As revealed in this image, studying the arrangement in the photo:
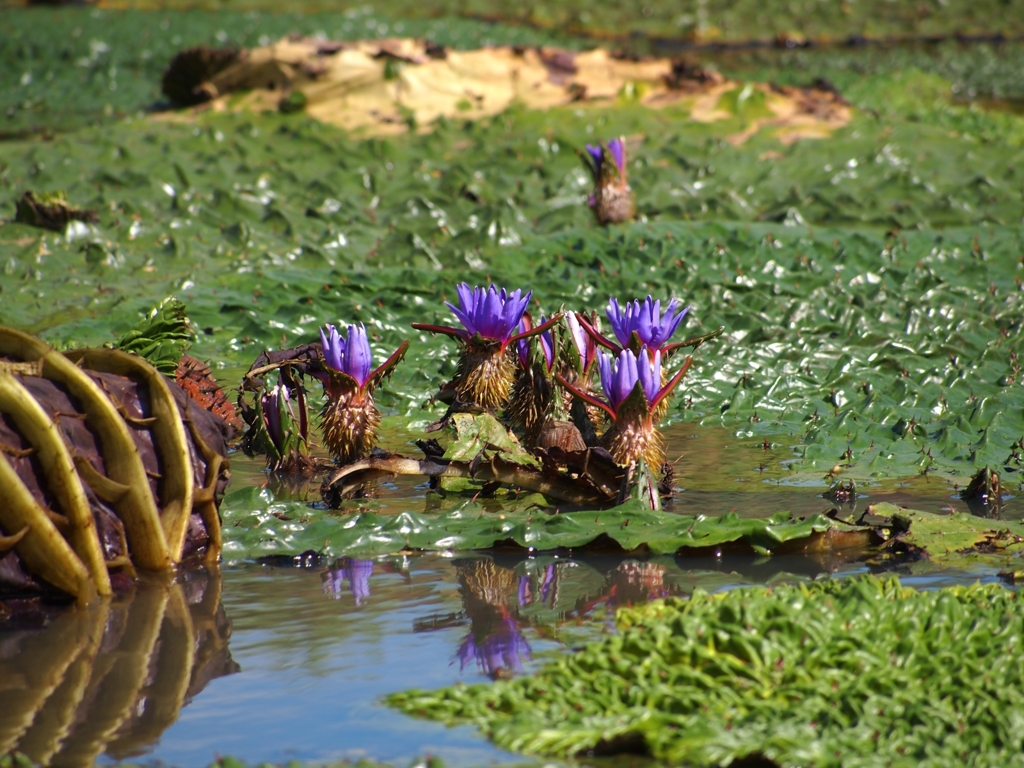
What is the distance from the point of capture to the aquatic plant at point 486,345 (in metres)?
4.37

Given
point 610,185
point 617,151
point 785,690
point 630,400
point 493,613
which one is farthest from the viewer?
point 610,185

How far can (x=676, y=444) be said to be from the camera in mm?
5215

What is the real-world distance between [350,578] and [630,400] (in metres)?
1.08

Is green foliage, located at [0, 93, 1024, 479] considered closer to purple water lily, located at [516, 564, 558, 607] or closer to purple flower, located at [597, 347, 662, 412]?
purple flower, located at [597, 347, 662, 412]

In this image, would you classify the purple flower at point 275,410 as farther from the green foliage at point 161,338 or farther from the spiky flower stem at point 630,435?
the spiky flower stem at point 630,435

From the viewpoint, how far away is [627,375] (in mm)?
4074

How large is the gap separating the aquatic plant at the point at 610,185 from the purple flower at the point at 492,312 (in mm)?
3671

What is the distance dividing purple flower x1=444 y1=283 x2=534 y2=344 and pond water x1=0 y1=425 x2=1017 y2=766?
0.90m

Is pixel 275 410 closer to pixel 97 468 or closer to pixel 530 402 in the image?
pixel 530 402

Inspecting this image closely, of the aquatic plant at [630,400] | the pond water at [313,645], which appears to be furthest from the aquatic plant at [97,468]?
the aquatic plant at [630,400]

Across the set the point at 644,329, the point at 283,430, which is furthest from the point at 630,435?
the point at 283,430

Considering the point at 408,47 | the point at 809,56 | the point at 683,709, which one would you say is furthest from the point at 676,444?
the point at 809,56

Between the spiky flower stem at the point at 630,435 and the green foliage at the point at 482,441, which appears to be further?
the green foliage at the point at 482,441

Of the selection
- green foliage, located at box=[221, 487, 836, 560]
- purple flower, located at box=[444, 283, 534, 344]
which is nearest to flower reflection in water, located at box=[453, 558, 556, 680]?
green foliage, located at box=[221, 487, 836, 560]
